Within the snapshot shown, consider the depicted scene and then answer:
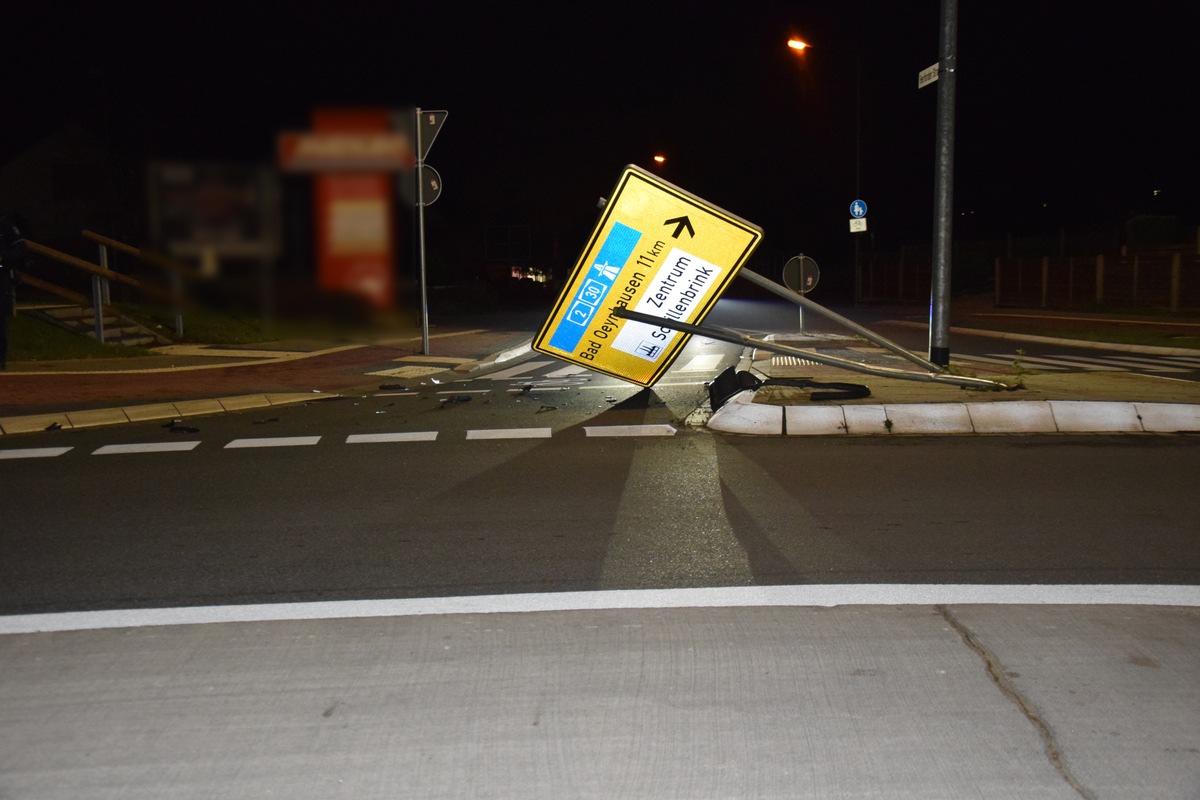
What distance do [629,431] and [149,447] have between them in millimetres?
3907

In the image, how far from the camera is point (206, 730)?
332 centimetres

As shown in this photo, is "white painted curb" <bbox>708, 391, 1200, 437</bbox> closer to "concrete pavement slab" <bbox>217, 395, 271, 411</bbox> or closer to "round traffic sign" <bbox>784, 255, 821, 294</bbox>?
"concrete pavement slab" <bbox>217, 395, 271, 411</bbox>

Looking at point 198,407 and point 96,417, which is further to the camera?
point 198,407

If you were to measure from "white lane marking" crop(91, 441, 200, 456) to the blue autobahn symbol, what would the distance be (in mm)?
3119

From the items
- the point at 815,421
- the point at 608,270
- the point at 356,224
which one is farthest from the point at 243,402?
the point at 815,421

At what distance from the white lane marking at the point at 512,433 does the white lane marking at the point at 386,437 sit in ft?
1.12

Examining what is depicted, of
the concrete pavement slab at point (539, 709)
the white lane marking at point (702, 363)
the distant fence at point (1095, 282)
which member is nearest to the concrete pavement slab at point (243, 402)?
the white lane marking at point (702, 363)

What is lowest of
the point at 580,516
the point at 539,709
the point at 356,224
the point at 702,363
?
the point at 539,709

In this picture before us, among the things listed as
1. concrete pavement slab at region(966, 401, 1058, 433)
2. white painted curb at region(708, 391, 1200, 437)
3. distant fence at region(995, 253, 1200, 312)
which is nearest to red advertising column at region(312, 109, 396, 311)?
white painted curb at region(708, 391, 1200, 437)

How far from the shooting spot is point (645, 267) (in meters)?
8.58

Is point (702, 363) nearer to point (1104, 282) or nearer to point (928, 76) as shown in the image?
point (928, 76)

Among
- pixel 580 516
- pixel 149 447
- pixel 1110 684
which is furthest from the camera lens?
pixel 149 447

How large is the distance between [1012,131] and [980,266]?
8.56 meters

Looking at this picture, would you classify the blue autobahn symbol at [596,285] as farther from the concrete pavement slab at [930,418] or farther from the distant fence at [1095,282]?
the distant fence at [1095,282]
